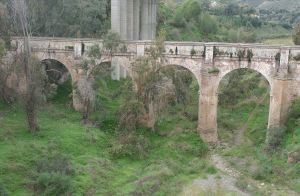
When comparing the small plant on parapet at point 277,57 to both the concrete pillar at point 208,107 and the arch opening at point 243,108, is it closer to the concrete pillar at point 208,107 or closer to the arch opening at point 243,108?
the concrete pillar at point 208,107

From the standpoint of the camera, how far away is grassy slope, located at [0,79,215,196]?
82.7 feet

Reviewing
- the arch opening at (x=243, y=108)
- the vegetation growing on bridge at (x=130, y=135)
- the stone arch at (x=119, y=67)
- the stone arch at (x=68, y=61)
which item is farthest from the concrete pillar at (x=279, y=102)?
the stone arch at (x=68, y=61)

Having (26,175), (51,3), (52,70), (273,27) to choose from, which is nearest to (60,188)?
(26,175)

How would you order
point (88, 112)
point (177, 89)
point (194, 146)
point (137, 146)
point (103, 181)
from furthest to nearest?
point (177, 89)
point (88, 112)
point (194, 146)
point (137, 146)
point (103, 181)

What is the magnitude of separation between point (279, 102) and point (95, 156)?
46.7ft

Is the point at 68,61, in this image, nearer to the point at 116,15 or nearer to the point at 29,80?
the point at 29,80

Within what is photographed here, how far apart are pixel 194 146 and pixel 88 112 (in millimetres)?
9697

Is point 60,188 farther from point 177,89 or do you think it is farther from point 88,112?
point 177,89

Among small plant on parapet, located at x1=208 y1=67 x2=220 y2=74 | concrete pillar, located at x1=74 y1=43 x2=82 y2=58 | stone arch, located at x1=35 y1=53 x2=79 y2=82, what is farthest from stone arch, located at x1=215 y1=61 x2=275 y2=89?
stone arch, located at x1=35 y1=53 x2=79 y2=82

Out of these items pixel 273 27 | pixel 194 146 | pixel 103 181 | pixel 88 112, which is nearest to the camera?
pixel 103 181

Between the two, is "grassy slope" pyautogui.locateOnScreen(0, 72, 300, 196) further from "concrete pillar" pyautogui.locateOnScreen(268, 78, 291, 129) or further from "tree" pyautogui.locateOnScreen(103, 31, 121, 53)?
"tree" pyautogui.locateOnScreen(103, 31, 121, 53)

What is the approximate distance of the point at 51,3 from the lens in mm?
43125

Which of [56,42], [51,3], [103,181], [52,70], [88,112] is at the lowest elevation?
[103,181]

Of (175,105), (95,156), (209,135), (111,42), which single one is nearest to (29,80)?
(95,156)
